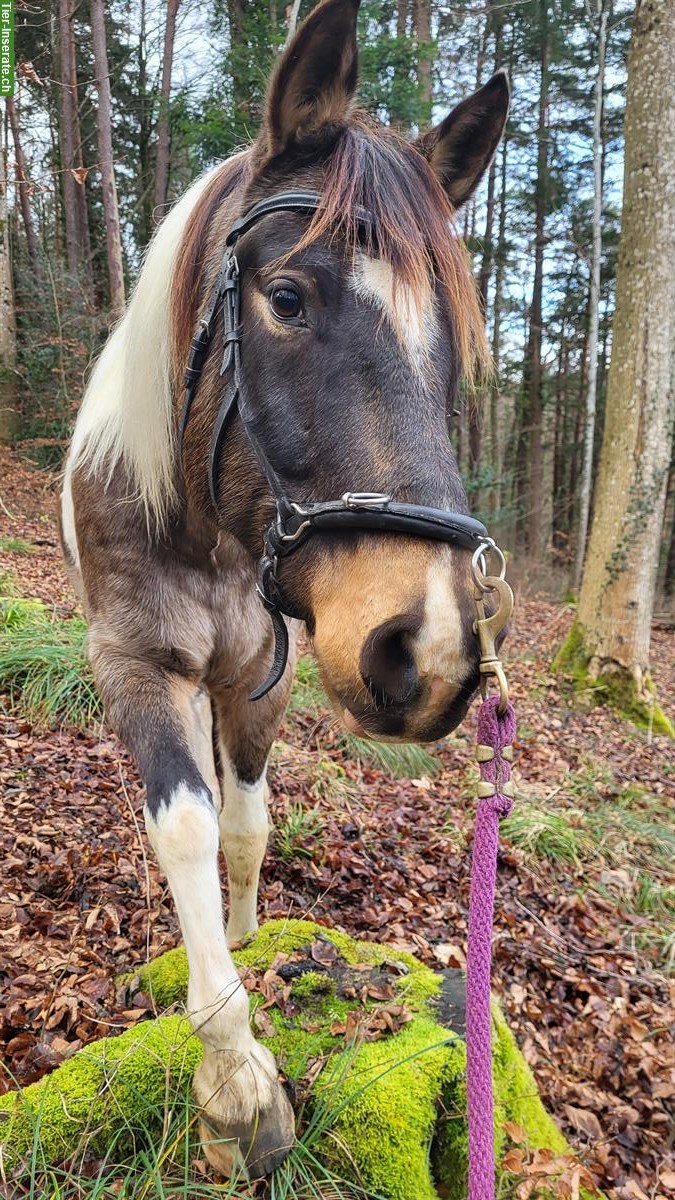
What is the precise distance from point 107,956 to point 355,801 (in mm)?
2279

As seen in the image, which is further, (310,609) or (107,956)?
(107,956)

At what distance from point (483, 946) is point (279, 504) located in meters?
1.03

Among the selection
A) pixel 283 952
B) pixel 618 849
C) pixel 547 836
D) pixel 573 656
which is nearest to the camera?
pixel 283 952

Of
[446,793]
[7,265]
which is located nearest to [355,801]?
[446,793]

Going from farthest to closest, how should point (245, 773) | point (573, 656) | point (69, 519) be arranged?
point (573, 656), point (69, 519), point (245, 773)

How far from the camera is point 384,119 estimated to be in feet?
37.6

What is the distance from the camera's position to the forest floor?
2738 mm

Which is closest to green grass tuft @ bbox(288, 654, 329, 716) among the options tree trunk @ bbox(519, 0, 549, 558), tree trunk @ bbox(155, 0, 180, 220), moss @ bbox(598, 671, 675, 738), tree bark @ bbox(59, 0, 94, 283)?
moss @ bbox(598, 671, 675, 738)

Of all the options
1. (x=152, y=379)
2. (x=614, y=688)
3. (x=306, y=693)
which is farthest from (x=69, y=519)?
(x=614, y=688)

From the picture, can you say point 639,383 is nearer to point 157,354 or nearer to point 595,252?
point 157,354

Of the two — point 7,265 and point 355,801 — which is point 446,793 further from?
point 7,265

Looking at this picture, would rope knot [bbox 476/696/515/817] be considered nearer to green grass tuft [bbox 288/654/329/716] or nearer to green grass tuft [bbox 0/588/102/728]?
green grass tuft [bbox 0/588/102/728]

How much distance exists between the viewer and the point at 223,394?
1.88 metres

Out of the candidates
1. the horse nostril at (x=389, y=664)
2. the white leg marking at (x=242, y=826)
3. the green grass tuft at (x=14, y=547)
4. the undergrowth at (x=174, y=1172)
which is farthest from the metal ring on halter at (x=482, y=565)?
the green grass tuft at (x=14, y=547)
